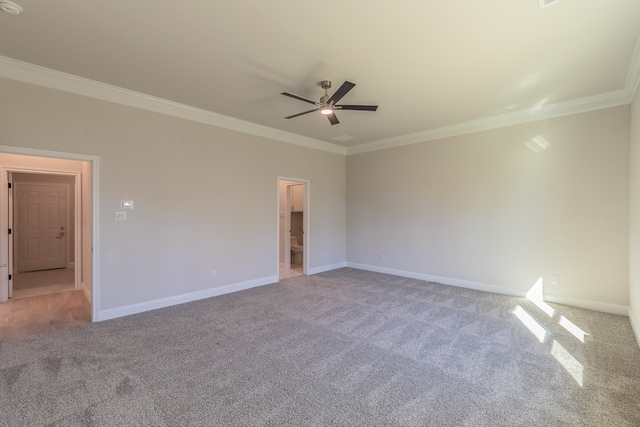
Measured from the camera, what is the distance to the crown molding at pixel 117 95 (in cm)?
314

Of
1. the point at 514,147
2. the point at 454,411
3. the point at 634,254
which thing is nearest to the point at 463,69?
the point at 514,147

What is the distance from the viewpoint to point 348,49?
9.12 feet

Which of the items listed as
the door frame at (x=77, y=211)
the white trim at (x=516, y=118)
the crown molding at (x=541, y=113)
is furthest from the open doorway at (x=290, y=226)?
the door frame at (x=77, y=211)

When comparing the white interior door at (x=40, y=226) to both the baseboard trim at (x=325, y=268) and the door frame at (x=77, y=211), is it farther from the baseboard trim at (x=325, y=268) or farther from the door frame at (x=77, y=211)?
the baseboard trim at (x=325, y=268)

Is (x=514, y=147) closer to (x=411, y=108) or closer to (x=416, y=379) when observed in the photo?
(x=411, y=108)

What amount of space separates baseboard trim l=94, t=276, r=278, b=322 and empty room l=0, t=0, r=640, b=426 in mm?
37

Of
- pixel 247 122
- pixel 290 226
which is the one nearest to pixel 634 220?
pixel 247 122

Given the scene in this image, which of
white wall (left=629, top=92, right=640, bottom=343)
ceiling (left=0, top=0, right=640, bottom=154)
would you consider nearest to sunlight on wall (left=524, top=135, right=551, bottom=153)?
ceiling (left=0, top=0, right=640, bottom=154)

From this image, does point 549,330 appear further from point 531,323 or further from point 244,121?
point 244,121

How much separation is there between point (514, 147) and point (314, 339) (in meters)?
4.29

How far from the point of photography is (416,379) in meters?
2.43

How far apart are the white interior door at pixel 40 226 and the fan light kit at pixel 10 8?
6.04 metres

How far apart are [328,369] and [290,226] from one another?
4588 mm

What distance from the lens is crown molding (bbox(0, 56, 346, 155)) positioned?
314 cm
